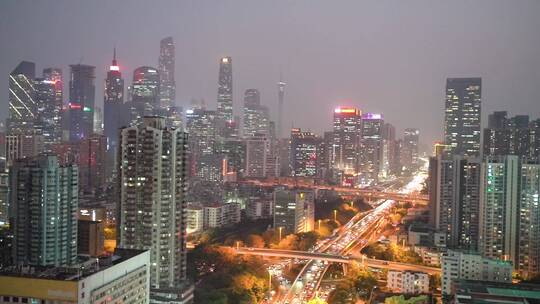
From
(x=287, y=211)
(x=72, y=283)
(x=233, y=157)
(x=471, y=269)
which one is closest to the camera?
(x=72, y=283)

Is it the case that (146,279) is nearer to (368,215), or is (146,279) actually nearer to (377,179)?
(368,215)

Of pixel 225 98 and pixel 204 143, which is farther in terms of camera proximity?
pixel 225 98

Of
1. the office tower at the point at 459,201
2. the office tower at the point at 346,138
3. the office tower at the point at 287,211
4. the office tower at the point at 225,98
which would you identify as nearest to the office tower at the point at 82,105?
the office tower at the point at 225,98

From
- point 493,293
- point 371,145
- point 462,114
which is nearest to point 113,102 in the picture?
point 462,114

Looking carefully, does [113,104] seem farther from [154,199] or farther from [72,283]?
[72,283]

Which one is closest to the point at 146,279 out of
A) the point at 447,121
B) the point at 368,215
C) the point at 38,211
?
the point at 38,211

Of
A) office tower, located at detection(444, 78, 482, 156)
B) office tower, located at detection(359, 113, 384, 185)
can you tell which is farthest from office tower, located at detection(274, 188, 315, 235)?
office tower, located at detection(359, 113, 384, 185)

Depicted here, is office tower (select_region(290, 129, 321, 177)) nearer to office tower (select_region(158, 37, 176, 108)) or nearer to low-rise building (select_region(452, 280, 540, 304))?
office tower (select_region(158, 37, 176, 108))
